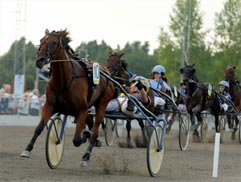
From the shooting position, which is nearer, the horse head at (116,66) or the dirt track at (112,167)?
the dirt track at (112,167)

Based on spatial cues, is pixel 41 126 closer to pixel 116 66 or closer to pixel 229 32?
pixel 116 66

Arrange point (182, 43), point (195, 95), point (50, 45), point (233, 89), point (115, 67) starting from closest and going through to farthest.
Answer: point (50, 45) < point (115, 67) < point (195, 95) < point (233, 89) < point (182, 43)

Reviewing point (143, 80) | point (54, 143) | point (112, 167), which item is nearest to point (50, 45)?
point (54, 143)

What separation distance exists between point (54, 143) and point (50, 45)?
1452 millimetres

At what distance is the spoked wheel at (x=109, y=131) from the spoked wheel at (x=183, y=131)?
1.62m

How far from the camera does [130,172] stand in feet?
39.5

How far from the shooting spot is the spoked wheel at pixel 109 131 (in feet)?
60.5

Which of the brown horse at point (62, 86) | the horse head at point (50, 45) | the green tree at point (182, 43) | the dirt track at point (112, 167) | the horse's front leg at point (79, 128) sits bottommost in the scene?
the dirt track at point (112, 167)

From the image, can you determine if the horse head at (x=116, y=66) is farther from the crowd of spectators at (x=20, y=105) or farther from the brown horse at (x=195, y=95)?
the crowd of spectators at (x=20, y=105)

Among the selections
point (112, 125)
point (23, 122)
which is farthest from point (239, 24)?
point (112, 125)

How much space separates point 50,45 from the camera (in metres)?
11.8

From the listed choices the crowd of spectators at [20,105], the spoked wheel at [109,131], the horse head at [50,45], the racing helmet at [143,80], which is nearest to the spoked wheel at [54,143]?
the horse head at [50,45]

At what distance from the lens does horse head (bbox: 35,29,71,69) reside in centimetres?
1149

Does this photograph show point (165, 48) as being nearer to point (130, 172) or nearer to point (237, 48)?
point (237, 48)
